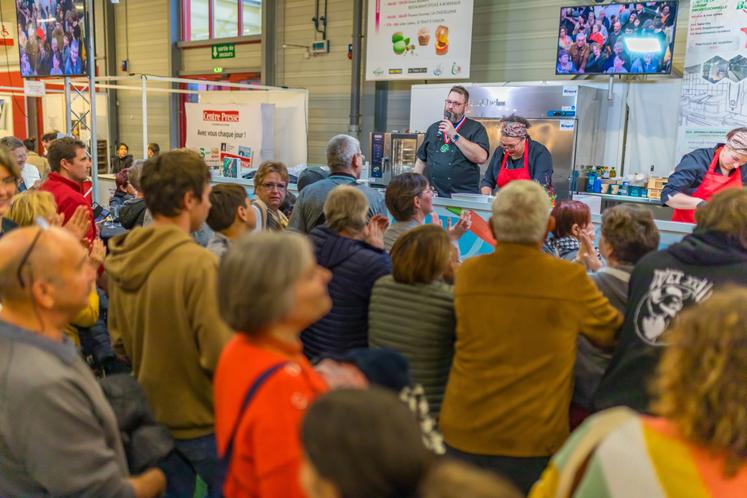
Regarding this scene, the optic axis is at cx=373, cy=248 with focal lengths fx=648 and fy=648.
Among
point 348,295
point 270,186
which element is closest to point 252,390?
point 348,295

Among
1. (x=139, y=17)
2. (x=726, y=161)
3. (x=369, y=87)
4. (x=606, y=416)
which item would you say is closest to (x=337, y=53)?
(x=369, y=87)

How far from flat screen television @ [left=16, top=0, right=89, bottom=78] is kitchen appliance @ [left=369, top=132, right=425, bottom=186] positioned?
302cm

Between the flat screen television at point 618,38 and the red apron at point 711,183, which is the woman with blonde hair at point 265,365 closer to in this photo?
the red apron at point 711,183

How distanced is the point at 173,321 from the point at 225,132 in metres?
8.30

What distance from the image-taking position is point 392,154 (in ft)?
21.7

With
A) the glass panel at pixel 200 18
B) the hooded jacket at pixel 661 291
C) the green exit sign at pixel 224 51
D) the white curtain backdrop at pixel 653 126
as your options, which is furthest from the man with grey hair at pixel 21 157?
the glass panel at pixel 200 18

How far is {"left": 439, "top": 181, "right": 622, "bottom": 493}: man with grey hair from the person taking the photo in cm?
191

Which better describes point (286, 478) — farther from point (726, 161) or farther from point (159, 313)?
point (726, 161)

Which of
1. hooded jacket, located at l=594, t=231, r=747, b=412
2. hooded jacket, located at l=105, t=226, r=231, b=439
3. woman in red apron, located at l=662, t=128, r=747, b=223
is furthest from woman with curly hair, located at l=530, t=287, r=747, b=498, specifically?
woman in red apron, located at l=662, t=128, r=747, b=223

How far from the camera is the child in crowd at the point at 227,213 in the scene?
2.64m

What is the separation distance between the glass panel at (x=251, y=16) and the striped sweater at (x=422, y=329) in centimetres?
1081

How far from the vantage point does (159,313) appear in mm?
1874

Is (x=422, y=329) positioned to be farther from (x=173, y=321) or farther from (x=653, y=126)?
(x=653, y=126)

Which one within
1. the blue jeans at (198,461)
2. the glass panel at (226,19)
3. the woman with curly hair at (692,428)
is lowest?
the blue jeans at (198,461)
